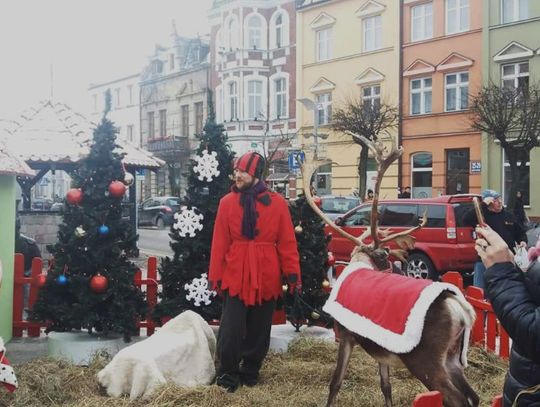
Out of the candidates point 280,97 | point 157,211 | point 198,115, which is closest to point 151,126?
point 198,115

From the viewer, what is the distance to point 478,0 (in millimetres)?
25875

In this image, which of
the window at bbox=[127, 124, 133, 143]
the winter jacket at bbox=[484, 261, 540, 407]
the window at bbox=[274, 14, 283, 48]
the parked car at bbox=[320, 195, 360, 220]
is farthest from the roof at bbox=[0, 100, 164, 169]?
the window at bbox=[127, 124, 133, 143]

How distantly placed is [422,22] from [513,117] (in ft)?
29.6

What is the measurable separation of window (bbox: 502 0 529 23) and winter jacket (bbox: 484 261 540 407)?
24.6 meters

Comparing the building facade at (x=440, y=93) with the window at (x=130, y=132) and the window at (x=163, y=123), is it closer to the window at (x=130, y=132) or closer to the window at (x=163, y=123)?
the window at (x=163, y=123)

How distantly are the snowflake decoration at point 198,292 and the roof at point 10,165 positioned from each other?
1.90 meters

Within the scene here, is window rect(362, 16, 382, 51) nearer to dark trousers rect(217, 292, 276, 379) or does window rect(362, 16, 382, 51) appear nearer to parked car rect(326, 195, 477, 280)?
parked car rect(326, 195, 477, 280)

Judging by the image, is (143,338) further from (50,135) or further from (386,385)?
(50,135)

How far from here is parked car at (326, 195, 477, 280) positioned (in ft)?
42.3

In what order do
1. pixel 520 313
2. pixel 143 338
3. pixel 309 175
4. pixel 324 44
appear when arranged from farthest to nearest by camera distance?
pixel 324 44 → pixel 143 338 → pixel 309 175 → pixel 520 313

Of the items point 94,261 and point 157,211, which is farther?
point 157,211

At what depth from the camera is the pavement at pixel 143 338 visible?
21.6ft

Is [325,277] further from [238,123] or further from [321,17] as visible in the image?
[238,123]

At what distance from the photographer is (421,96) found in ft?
91.8
